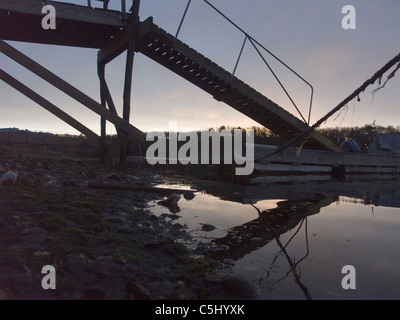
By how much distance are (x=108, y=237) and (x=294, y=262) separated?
1.67 metres

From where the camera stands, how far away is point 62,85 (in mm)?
7895

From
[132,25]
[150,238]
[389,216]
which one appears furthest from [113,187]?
[132,25]

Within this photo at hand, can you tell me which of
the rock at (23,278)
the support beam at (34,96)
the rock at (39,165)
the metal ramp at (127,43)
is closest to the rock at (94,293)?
the rock at (23,278)

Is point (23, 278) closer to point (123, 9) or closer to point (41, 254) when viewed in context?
point (41, 254)

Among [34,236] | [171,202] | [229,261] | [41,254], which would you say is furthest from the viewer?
[171,202]

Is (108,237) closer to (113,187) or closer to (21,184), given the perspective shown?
(21,184)

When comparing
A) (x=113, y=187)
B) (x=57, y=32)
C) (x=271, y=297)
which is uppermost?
(x=57, y=32)

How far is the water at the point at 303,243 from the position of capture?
229cm

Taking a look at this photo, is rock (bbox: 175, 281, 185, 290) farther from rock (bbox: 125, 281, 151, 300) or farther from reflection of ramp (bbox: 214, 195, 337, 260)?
reflection of ramp (bbox: 214, 195, 337, 260)

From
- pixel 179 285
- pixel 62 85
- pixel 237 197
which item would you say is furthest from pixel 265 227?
pixel 62 85

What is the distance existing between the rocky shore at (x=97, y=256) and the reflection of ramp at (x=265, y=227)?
0.42 meters

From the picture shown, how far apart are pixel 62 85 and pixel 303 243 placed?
7.00 meters

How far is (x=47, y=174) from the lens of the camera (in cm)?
611
